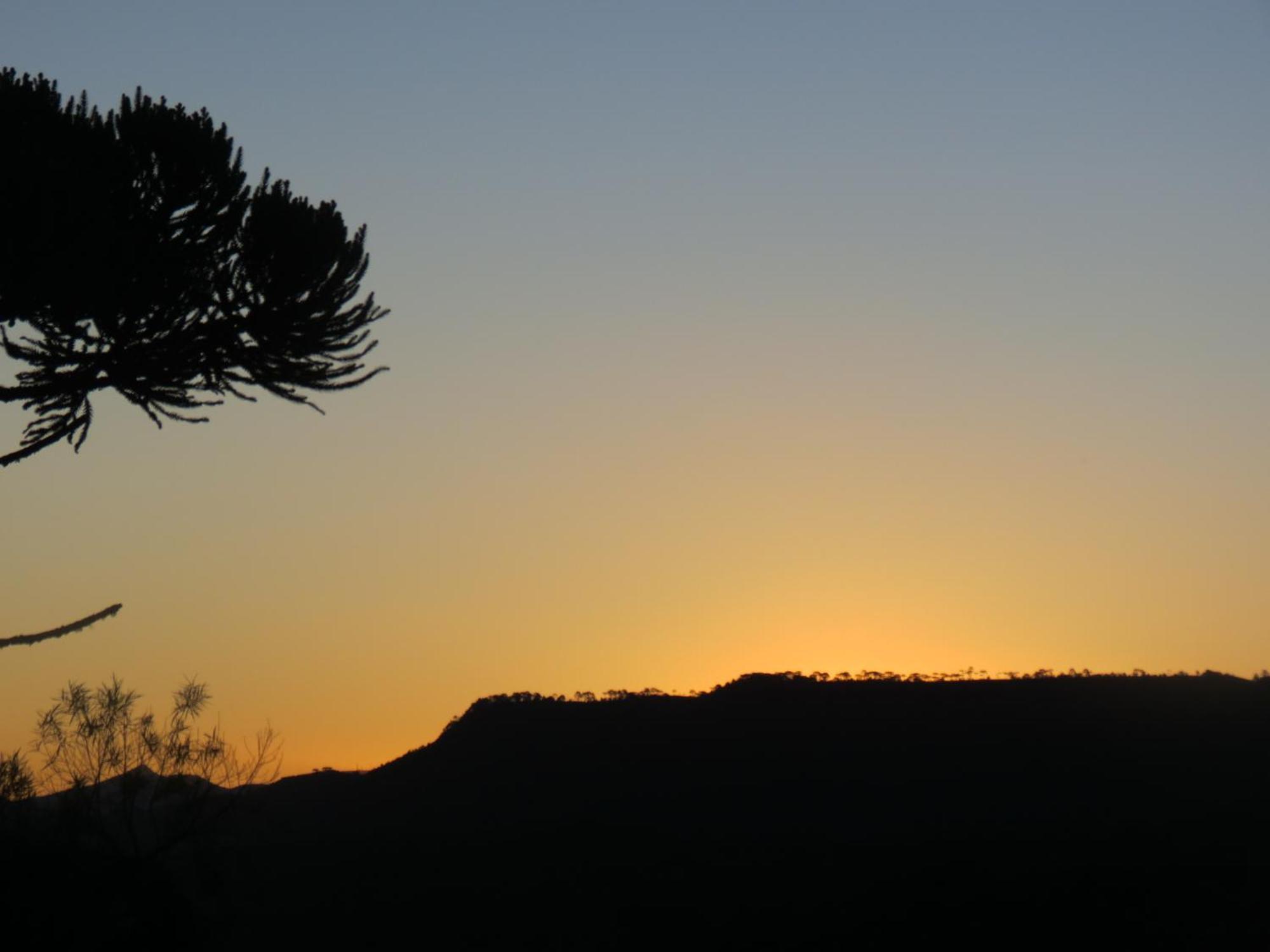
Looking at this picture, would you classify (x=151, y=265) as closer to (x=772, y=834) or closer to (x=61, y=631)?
(x=61, y=631)

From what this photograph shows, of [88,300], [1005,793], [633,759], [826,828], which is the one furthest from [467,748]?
[88,300]

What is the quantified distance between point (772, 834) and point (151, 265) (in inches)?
417

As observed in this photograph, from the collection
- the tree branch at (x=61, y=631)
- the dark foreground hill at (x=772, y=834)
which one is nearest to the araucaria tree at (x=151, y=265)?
the tree branch at (x=61, y=631)

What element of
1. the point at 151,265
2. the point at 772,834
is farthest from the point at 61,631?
the point at 772,834

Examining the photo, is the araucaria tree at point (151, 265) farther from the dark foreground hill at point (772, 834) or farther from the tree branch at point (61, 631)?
the dark foreground hill at point (772, 834)

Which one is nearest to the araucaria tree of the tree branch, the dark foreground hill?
the tree branch

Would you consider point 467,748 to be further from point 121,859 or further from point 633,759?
point 121,859

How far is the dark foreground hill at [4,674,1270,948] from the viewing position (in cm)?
1499

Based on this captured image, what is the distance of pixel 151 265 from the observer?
12.2 metres

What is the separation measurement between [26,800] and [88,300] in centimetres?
817

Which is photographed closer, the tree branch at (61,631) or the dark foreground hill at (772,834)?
the tree branch at (61,631)

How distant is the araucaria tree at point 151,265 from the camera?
11.5 m

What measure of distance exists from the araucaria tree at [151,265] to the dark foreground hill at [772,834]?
6.70m

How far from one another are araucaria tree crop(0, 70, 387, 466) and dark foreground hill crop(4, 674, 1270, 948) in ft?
22.0
